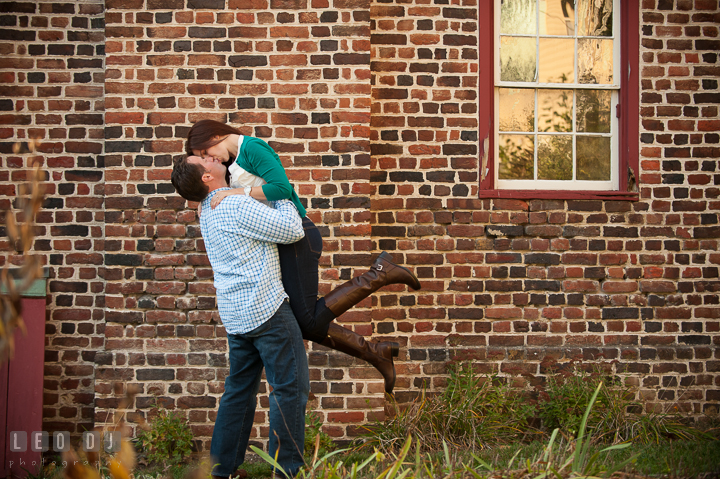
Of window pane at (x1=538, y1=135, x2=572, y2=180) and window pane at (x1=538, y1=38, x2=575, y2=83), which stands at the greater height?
window pane at (x1=538, y1=38, x2=575, y2=83)

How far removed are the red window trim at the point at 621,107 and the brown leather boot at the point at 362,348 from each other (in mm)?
1473

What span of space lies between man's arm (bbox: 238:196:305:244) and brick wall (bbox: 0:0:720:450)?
1103 mm

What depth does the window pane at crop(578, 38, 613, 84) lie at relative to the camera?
A: 4.05 m

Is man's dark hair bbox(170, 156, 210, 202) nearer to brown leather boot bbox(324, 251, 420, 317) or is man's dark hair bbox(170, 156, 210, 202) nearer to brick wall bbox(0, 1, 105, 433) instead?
brown leather boot bbox(324, 251, 420, 317)

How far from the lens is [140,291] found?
3.56 metres

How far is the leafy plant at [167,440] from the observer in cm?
334

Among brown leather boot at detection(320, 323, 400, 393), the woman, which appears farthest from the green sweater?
brown leather boot at detection(320, 323, 400, 393)

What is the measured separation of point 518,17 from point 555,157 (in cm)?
113

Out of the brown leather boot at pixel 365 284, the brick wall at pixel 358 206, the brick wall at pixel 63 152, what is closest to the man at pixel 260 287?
the brown leather boot at pixel 365 284

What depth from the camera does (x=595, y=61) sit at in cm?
407

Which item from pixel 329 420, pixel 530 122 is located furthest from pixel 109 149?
pixel 530 122

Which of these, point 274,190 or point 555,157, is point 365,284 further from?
point 555,157

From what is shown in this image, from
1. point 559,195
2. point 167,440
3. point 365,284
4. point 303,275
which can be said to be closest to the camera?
point 303,275
